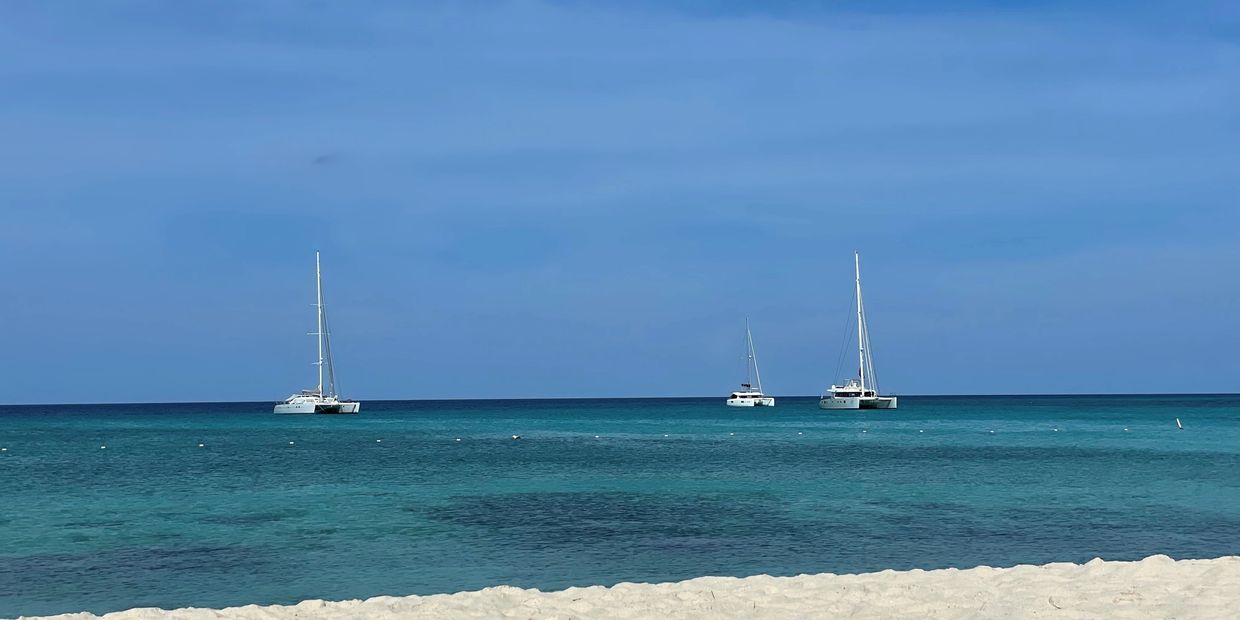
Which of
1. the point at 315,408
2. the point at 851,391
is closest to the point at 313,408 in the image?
the point at 315,408

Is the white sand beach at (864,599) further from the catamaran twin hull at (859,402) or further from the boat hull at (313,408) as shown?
the catamaran twin hull at (859,402)

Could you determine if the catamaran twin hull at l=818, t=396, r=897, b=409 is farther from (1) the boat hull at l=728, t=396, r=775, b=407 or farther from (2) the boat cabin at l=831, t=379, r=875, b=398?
(1) the boat hull at l=728, t=396, r=775, b=407

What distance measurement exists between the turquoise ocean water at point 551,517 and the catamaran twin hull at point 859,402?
237 feet

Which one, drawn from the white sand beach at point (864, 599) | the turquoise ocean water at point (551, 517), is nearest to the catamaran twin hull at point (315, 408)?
the turquoise ocean water at point (551, 517)

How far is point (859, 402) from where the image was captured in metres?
135

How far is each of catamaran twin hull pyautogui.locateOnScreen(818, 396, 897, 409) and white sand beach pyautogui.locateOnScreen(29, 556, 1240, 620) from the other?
11916 cm

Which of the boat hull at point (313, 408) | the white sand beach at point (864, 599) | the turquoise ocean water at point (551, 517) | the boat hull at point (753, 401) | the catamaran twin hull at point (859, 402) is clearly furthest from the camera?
the boat hull at point (753, 401)

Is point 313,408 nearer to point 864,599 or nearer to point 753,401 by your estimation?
point 753,401

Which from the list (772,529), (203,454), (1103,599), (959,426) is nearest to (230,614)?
(1103,599)

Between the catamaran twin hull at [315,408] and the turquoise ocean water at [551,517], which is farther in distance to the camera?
the catamaran twin hull at [315,408]

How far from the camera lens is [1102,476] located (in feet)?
149

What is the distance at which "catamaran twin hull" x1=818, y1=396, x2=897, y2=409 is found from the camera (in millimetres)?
135375

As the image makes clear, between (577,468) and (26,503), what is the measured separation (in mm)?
23792

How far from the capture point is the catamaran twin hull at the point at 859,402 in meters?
135
